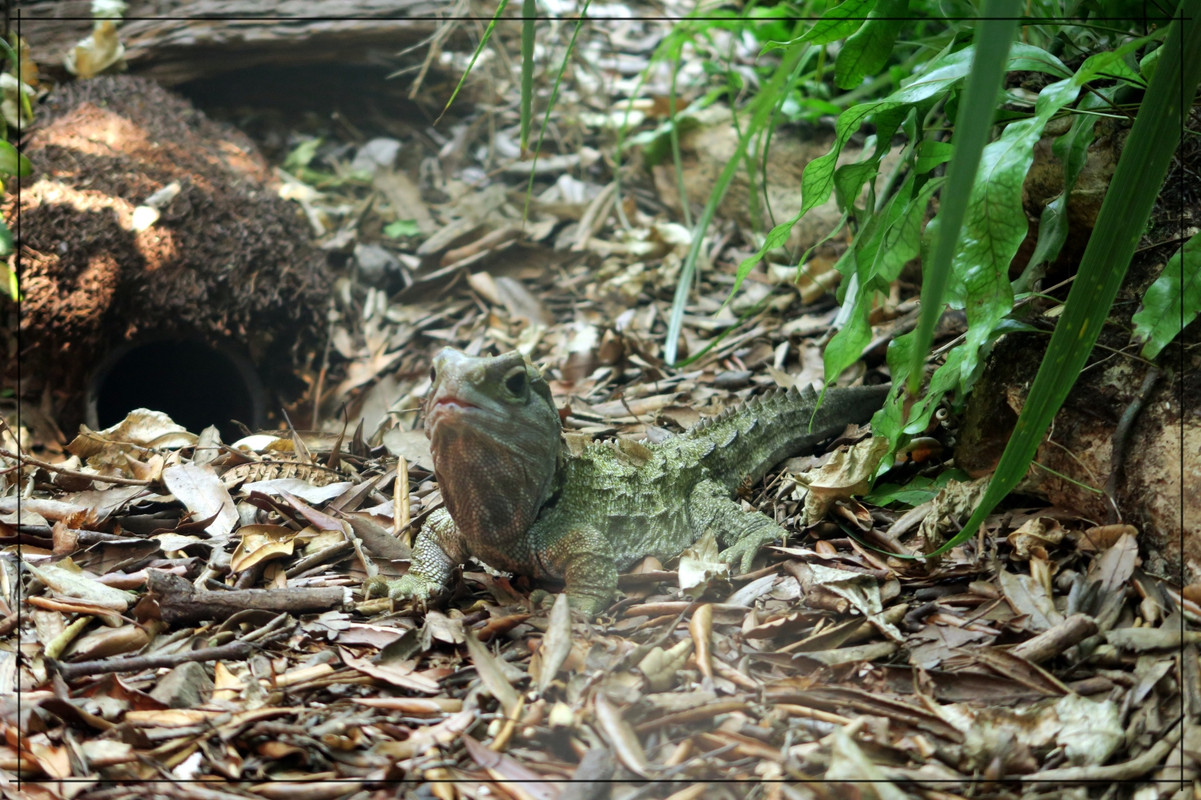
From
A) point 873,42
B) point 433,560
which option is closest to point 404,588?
point 433,560

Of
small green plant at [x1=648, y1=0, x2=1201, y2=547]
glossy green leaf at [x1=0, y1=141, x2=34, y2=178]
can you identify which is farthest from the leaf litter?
glossy green leaf at [x1=0, y1=141, x2=34, y2=178]

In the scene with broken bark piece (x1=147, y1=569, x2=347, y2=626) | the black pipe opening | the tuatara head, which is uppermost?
the tuatara head

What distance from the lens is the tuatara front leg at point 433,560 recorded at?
10.2 ft

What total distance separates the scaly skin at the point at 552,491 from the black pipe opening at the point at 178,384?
2614 millimetres

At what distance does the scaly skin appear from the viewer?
2945mm

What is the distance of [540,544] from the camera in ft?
10.5

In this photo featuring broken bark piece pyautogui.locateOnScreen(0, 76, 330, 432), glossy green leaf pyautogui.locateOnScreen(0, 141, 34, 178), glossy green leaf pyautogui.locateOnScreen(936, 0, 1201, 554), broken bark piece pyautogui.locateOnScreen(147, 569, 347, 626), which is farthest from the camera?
broken bark piece pyautogui.locateOnScreen(0, 76, 330, 432)

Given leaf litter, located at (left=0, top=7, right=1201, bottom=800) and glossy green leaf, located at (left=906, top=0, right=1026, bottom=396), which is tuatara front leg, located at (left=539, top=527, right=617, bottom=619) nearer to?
leaf litter, located at (left=0, top=7, right=1201, bottom=800)

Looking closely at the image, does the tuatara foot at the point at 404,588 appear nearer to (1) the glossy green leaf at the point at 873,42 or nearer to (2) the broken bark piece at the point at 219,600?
(2) the broken bark piece at the point at 219,600

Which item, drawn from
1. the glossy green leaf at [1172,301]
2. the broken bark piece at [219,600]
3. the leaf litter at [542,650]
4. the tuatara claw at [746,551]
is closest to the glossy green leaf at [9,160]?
the leaf litter at [542,650]

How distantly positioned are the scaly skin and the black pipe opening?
261cm

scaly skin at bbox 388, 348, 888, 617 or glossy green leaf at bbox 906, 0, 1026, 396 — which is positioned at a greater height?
glossy green leaf at bbox 906, 0, 1026, 396

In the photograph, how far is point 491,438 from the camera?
2.96 m

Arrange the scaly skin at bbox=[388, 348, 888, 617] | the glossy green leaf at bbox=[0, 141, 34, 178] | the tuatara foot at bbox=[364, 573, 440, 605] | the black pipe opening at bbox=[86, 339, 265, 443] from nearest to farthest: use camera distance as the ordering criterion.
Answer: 1. the scaly skin at bbox=[388, 348, 888, 617]
2. the tuatara foot at bbox=[364, 573, 440, 605]
3. the glossy green leaf at bbox=[0, 141, 34, 178]
4. the black pipe opening at bbox=[86, 339, 265, 443]
